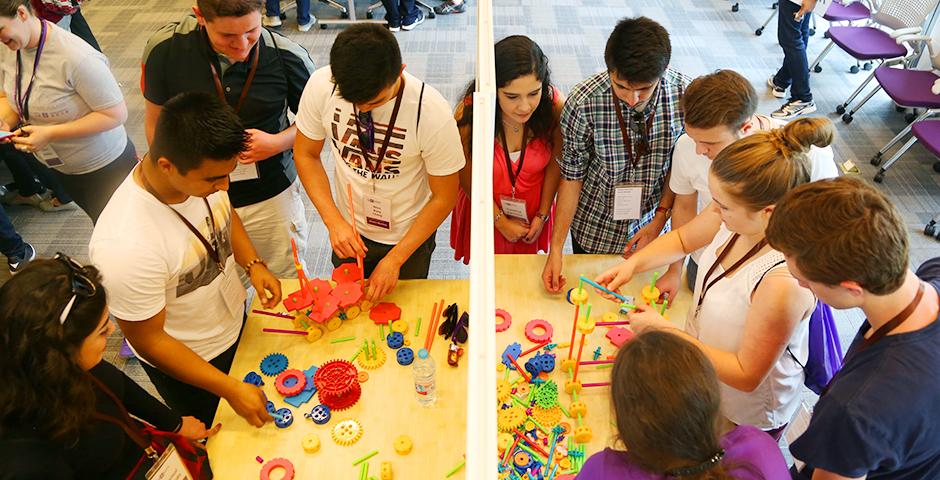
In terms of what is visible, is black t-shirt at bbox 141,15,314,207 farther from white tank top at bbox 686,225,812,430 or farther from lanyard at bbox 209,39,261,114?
white tank top at bbox 686,225,812,430

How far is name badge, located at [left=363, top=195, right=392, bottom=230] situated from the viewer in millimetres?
2186

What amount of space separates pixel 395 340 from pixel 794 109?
4130 millimetres

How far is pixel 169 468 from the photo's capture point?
155cm

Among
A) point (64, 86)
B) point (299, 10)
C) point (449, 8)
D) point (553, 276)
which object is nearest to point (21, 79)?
point (64, 86)

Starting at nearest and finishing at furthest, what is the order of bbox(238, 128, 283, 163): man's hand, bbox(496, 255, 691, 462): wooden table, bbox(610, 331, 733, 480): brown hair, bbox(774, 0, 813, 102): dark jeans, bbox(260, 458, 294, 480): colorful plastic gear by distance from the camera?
1. bbox(610, 331, 733, 480): brown hair
2. bbox(260, 458, 294, 480): colorful plastic gear
3. bbox(496, 255, 691, 462): wooden table
4. bbox(238, 128, 283, 163): man's hand
5. bbox(774, 0, 813, 102): dark jeans

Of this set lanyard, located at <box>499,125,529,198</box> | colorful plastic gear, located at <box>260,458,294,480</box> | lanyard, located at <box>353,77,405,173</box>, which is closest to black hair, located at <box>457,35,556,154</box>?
lanyard, located at <box>499,125,529,198</box>

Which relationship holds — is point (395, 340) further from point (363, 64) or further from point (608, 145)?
point (608, 145)

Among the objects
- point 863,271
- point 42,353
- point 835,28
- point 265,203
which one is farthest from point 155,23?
point 863,271

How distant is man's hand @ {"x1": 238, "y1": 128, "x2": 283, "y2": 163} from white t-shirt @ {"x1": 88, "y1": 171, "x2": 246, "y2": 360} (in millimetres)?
379

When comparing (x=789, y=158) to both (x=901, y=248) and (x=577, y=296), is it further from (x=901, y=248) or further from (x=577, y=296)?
(x=577, y=296)

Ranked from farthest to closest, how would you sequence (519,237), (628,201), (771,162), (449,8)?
(449,8)
(519,237)
(628,201)
(771,162)

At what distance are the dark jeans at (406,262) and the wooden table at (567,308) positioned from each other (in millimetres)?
346

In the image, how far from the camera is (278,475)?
1.64 metres

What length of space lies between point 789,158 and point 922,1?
3.99 metres
